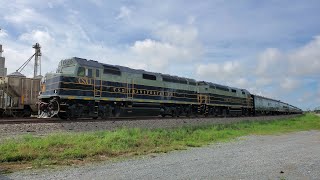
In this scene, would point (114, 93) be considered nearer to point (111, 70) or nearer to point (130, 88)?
point (111, 70)

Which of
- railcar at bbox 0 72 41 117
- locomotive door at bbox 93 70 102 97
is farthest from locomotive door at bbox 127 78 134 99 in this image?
railcar at bbox 0 72 41 117

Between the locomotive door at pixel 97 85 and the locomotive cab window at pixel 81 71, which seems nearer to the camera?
the locomotive cab window at pixel 81 71

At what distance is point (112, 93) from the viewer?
75.5ft

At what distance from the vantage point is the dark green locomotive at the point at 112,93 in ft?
65.8

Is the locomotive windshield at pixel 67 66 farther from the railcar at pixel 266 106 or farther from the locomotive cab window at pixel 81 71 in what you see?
the railcar at pixel 266 106

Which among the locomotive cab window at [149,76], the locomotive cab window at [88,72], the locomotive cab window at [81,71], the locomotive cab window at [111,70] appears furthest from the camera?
the locomotive cab window at [149,76]

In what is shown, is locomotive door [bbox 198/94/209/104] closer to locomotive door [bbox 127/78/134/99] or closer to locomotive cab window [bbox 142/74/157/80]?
locomotive cab window [bbox 142/74/157/80]

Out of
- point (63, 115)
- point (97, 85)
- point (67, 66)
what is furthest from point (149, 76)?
point (63, 115)

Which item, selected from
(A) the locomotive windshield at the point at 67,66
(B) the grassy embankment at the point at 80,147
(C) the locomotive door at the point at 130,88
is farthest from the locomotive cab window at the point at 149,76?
(B) the grassy embankment at the point at 80,147

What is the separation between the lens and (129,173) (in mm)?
7344

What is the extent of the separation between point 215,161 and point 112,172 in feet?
9.90

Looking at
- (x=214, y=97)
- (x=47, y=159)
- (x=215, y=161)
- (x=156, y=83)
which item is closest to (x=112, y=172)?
(x=47, y=159)

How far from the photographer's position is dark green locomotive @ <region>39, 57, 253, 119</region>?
20.1 meters

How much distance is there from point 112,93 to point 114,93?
18 cm
